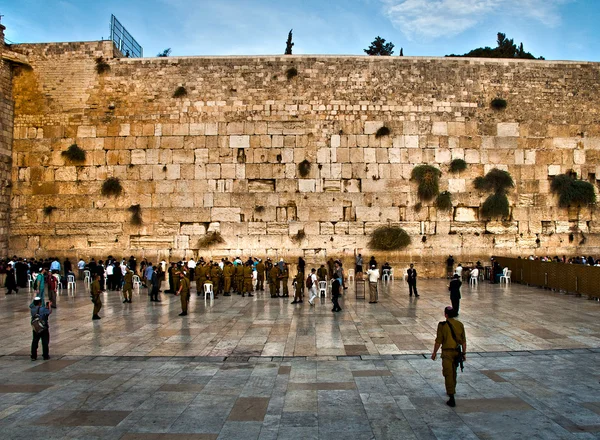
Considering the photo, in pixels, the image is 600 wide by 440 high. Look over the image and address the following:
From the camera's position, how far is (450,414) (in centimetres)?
514

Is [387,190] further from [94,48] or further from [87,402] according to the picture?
[87,402]

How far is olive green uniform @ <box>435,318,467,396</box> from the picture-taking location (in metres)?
5.45

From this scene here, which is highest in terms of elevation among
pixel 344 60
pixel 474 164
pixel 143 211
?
pixel 344 60

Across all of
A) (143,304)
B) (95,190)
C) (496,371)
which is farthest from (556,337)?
(95,190)

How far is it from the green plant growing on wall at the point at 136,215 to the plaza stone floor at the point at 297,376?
7.80m

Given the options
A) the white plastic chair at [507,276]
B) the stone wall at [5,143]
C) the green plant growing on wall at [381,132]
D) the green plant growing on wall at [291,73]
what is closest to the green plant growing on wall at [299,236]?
the green plant growing on wall at [381,132]

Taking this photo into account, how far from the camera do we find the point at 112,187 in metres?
19.2

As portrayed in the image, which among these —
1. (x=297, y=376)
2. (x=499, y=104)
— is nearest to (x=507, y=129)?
(x=499, y=104)

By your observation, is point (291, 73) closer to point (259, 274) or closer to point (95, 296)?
point (259, 274)

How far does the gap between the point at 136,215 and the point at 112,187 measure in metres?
1.49

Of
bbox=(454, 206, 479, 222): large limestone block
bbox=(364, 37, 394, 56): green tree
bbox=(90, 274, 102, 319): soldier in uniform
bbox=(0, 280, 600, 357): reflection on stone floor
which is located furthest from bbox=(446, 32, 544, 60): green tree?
bbox=(90, 274, 102, 319): soldier in uniform

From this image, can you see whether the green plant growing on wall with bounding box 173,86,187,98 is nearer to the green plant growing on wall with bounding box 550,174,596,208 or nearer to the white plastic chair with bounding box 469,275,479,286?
the white plastic chair with bounding box 469,275,479,286

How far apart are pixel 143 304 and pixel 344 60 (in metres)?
12.4

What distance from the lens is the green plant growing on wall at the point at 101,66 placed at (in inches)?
773
